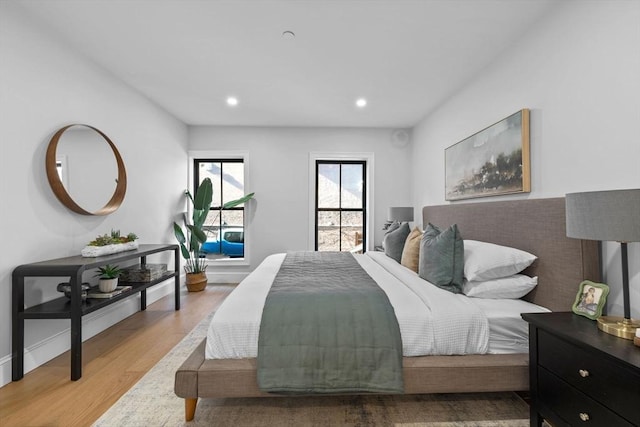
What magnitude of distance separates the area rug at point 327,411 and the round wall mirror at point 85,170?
5.53 ft

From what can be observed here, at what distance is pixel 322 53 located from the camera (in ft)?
8.38

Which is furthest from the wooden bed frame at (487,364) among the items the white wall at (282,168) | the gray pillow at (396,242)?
the white wall at (282,168)

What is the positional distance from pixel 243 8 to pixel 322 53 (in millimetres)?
773

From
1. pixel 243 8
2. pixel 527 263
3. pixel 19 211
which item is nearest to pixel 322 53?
pixel 243 8

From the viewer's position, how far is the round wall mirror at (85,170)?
2.35m

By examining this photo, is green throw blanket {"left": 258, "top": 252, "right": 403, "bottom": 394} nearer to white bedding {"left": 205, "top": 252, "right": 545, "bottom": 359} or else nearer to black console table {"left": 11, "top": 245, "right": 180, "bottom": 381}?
white bedding {"left": 205, "top": 252, "right": 545, "bottom": 359}

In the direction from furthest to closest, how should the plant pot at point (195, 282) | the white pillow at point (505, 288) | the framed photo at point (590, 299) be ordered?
1. the plant pot at point (195, 282)
2. the white pillow at point (505, 288)
3. the framed photo at point (590, 299)

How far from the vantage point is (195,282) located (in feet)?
14.1

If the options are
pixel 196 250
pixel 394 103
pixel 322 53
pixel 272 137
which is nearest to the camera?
pixel 322 53

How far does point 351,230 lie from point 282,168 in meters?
1.55

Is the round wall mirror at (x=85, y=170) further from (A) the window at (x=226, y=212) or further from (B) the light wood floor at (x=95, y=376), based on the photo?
(A) the window at (x=226, y=212)

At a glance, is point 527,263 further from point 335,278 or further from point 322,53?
point 322,53

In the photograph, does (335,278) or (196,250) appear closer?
(335,278)

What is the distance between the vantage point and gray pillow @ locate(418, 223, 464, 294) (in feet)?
6.57
